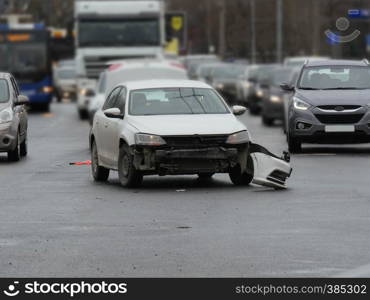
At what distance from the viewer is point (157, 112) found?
1920 cm

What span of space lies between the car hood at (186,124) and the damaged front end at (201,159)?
0.09 metres

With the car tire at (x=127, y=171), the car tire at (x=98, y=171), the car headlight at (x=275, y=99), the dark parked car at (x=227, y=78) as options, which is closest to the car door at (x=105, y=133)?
the car tire at (x=98, y=171)

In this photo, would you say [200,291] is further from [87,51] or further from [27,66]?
[27,66]

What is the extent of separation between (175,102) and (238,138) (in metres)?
1.37

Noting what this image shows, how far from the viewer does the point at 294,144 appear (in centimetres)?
2608

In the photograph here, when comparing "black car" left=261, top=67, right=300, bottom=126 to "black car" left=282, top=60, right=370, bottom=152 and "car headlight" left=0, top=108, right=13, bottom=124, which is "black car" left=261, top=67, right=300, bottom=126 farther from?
"car headlight" left=0, top=108, right=13, bottom=124

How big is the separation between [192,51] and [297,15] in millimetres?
19211

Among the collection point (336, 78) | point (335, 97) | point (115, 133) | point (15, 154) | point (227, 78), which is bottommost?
point (227, 78)

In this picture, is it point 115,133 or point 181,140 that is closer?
point 181,140

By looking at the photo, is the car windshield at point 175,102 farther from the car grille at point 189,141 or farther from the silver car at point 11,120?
the silver car at point 11,120

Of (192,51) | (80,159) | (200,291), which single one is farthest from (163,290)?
(192,51)

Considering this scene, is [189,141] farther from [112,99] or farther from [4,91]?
[4,91]

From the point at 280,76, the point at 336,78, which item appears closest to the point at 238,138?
the point at 336,78

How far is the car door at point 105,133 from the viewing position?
1977 centimetres
